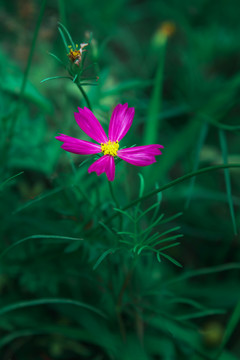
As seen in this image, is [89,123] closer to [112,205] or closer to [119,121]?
[119,121]

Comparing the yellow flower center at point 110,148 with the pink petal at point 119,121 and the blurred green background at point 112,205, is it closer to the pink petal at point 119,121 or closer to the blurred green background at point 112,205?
the pink petal at point 119,121

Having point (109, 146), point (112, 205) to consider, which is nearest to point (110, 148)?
point (109, 146)

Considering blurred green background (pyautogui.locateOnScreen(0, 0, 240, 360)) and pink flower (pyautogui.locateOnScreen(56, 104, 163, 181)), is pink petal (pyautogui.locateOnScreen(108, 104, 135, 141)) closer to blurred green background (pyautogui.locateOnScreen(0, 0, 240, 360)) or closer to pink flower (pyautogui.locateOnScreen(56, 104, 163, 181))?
pink flower (pyautogui.locateOnScreen(56, 104, 163, 181))

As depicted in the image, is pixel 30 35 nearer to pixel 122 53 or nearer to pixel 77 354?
pixel 122 53

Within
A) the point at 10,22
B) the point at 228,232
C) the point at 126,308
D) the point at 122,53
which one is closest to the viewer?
the point at 126,308

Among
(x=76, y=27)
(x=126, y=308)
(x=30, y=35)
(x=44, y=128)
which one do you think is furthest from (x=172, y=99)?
(x=126, y=308)

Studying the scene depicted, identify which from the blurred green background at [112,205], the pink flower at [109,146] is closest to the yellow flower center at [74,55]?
the pink flower at [109,146]
